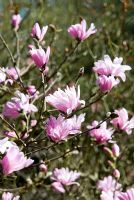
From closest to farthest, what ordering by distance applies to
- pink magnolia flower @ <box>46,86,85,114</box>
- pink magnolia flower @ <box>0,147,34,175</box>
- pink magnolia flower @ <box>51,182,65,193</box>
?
pink magnolia flower @ <box>0,147,34,175</box> → pink magnolia flower @ <box>46,86,85,114</box> → pink magnolia flower @ <box>51,182,65,193</box>

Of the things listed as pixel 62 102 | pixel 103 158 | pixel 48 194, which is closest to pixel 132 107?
pixel 103 158

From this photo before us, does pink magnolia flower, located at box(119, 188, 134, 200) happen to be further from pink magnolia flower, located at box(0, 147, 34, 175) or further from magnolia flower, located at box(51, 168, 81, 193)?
magnolia flower, located at box(51, 168, 81, 193)

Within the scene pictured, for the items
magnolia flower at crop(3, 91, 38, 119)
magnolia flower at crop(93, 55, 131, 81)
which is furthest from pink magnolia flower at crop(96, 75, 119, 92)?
magnolia flower at crop(3, 91, 38, 119)

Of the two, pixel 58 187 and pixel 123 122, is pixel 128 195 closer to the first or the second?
pixel 123 122

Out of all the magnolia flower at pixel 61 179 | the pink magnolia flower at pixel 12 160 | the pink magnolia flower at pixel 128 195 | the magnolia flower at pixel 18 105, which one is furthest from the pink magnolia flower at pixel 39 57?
the magnolia flower at pixel 61 179

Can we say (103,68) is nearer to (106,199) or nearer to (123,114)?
(123,114)

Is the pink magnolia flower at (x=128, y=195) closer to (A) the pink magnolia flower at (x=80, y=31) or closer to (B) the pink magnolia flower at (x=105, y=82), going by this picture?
(B) the pink magnolia flower at (x=105, y=82)

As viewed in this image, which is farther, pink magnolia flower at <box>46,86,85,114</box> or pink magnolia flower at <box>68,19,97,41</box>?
pink magnolia flower at <box>68,19,97,41</box>

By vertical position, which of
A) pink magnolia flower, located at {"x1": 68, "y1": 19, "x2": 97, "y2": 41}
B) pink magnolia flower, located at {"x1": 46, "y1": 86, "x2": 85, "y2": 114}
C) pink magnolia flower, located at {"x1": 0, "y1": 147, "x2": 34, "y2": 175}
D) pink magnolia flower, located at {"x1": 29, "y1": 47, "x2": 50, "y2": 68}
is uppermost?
pink magnolia flower, located at {"x1": 68, "y1": 19, "x2": 97, "y2": 41}

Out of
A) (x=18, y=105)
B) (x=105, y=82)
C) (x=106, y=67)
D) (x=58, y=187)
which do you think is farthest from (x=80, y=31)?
(x=58, y=187)

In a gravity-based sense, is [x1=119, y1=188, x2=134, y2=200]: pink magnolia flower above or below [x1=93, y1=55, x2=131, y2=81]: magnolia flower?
below
